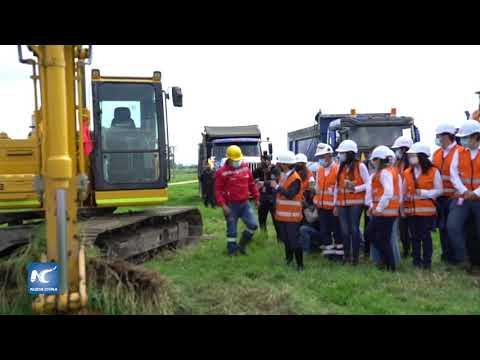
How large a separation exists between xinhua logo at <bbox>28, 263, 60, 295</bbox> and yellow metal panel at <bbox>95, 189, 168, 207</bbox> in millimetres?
3101

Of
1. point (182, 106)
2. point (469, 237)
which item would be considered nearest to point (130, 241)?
point (182, 106)

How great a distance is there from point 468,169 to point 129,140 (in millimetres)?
4846

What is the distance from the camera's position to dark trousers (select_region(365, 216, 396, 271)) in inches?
275

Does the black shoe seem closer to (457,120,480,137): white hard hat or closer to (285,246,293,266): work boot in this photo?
(285,246,293,266): work boot

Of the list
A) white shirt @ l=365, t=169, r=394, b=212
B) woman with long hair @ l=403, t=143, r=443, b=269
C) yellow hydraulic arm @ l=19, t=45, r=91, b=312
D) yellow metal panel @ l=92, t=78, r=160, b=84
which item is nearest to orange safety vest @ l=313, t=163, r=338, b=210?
white shirt @ l=365, t=169, r=394, b=212

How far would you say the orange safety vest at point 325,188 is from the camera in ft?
25.5

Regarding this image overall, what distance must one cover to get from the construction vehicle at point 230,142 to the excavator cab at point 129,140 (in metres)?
10.5

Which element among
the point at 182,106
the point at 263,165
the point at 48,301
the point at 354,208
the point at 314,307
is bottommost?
the point at 314,307

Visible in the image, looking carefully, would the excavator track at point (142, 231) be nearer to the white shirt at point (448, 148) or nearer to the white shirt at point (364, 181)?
the white shirt at point (364, 181)

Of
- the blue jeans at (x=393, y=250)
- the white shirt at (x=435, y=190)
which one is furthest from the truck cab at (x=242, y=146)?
the white shirt at (x=435, y=190)

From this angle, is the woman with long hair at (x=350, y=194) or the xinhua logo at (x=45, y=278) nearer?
the xinhua logo at (x=45, y=278)

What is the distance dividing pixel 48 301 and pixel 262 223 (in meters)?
6.06

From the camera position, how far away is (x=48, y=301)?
4520 mm
